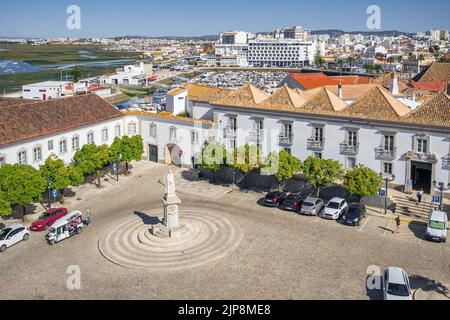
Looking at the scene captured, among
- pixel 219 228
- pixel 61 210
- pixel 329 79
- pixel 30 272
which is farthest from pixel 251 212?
pixel 329 79

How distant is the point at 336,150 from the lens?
160 feet

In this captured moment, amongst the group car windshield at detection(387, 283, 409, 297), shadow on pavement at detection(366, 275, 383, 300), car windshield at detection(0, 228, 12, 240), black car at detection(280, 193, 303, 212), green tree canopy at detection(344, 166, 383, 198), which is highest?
green tree canopy at detection(344, 166, 383, 198)

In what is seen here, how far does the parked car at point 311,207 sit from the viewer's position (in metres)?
42.6

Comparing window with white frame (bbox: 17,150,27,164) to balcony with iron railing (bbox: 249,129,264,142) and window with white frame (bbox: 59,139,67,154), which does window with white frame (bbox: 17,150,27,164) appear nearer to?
window with white frame (bbox: 59,139,67,154)

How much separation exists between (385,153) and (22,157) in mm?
34833

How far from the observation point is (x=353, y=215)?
40.4m

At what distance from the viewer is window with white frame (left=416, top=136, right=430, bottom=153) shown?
1729 inches

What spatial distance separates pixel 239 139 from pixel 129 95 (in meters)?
101

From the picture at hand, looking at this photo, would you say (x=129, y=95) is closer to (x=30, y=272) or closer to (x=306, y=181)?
(x=306, y=181)

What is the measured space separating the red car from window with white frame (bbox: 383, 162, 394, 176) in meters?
29.5

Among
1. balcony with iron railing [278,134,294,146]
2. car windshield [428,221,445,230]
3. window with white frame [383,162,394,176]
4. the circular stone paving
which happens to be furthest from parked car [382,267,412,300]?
balcony with iron railing [278,134,294,146]

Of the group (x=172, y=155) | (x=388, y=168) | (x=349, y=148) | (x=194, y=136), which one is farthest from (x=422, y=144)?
(x=172, y=155)

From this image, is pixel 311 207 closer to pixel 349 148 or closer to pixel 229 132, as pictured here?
pixel 349 148

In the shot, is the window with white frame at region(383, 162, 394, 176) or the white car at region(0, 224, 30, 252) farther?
the window with white frame at region(383, 162, 394, 176)
